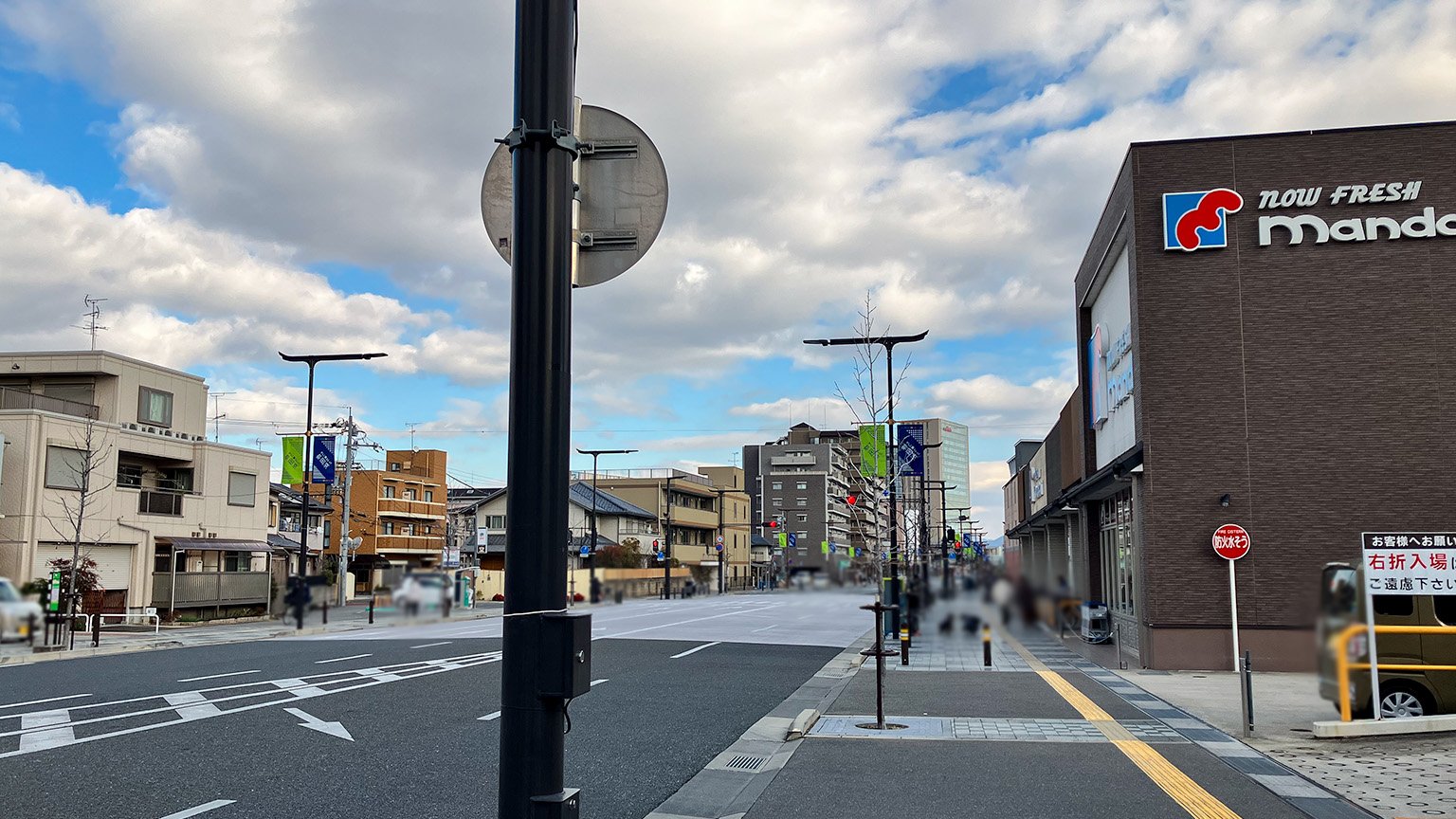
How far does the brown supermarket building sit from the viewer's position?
1906 centimetres

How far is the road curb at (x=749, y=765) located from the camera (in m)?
8.94

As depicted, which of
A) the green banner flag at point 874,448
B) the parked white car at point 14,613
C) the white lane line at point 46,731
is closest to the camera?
the parked white car at point 14,613

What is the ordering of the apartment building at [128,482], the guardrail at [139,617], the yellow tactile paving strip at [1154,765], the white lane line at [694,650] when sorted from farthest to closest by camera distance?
the white lane line at [694,650] → the yellow tactile paving strip at [1154,765] → the guardrail at [139,617] → the apartment building at [128,482]

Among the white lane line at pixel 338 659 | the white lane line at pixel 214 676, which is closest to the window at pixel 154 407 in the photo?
the white lane line at pixel 214 676

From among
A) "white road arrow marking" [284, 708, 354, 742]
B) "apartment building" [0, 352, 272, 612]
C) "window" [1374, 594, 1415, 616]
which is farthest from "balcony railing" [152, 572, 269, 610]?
"window" [1374, 594, 1415, 616]

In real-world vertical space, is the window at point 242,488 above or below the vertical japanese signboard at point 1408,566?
above

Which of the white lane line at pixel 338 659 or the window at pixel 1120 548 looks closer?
the window at pixel 1120 548

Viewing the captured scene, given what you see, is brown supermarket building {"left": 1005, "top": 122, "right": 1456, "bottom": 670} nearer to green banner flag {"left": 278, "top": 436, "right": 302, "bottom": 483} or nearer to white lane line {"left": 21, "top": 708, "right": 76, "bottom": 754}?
white lane line {"left": 21, "top": 708, "right": 76, "bottom": 754}

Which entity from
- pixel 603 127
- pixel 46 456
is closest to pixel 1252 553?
pixel 603 127

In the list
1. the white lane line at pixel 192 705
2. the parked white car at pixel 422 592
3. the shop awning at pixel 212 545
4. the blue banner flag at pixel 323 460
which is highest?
the blue banner flag at pixel 323 460

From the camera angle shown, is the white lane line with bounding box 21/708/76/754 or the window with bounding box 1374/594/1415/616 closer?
the white lane line with bounding box 21/708/76/754

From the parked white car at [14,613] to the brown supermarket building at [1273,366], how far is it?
18.2m

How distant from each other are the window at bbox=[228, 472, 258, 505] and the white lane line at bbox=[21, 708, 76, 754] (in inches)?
428

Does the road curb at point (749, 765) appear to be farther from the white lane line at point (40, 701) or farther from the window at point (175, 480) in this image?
the white lane line at point (40, 701)
